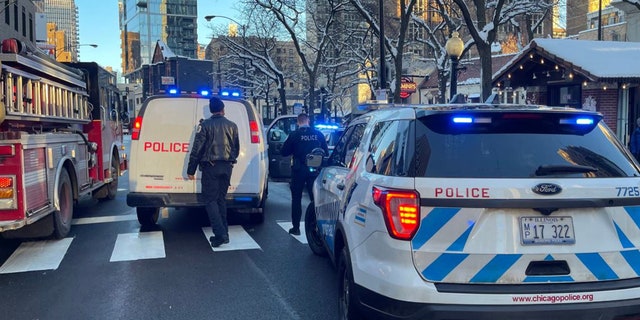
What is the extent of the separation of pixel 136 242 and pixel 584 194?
20.3 ft

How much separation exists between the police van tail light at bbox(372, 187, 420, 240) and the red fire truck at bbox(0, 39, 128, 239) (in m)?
4.94

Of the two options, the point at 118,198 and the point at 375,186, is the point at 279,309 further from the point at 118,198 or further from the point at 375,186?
the point at 118,198

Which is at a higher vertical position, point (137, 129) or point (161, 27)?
point (161, 27)

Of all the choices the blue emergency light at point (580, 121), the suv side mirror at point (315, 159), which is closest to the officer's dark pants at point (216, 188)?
the suv side mirror at point (315, 159)

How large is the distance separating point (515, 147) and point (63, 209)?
6.91m

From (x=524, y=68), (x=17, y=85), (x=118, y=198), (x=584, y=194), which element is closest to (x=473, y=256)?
(x=584, y=194)

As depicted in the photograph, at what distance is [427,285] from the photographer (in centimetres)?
311

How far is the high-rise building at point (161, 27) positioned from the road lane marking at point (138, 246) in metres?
125

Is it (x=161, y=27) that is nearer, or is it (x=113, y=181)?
(x=113, y=181)

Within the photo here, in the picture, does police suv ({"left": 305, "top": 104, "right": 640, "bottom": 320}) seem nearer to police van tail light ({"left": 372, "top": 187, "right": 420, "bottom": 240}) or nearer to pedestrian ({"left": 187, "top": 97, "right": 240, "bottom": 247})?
police van tail light ({"left": 372, "top": 187, "right": 420, "bottom": 240})

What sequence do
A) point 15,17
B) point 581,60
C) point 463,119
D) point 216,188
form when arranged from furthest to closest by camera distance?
point 15,17 < point 581,60 < point 216,188 < point 463,119

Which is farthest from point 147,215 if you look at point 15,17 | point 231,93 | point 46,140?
point 15,17

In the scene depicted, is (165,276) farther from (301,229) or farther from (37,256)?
(301,229)

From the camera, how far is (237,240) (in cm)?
780
